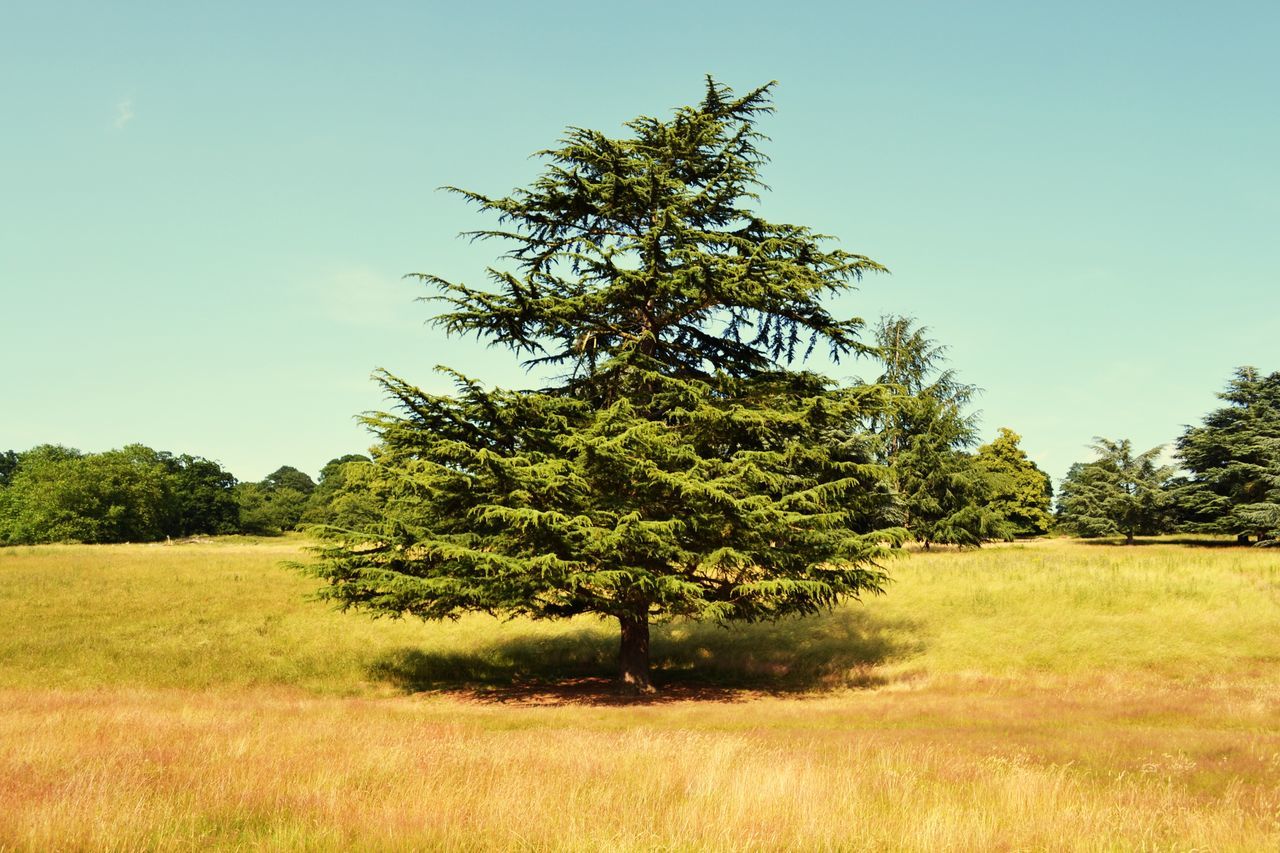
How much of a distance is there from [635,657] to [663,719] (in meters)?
4.33

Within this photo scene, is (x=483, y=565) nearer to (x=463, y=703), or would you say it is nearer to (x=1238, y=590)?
Answer: (x=463, y=703)

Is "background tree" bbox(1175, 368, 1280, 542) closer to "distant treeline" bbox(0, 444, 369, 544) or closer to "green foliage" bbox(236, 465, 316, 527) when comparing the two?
"distant treeline" bbox(0, 444, 369, 544)

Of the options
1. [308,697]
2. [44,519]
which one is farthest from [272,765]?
[44,519]

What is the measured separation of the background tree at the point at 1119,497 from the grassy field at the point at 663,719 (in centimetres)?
3643

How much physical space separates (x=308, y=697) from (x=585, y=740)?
11616 mm

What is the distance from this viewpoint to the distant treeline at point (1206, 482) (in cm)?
5150

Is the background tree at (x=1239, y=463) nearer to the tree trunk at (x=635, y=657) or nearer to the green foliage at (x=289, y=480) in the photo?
the tree trunk at (x=635, y=657)

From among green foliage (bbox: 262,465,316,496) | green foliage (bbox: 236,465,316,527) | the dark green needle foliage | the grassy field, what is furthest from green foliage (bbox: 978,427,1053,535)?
green foliage (bbox: 262,465,316,496)

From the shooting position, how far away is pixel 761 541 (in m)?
18.1

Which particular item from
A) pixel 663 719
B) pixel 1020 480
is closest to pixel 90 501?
pixel 663 719

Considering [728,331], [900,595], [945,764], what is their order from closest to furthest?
1. [945,764]
2. [728,331]
3. [900,595]

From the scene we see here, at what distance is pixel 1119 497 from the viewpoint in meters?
65.1

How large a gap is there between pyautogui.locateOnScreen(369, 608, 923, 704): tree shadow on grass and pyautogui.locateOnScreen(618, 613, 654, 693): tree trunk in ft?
1.60

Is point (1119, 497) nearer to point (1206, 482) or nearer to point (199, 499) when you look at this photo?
point (1206, 482)
